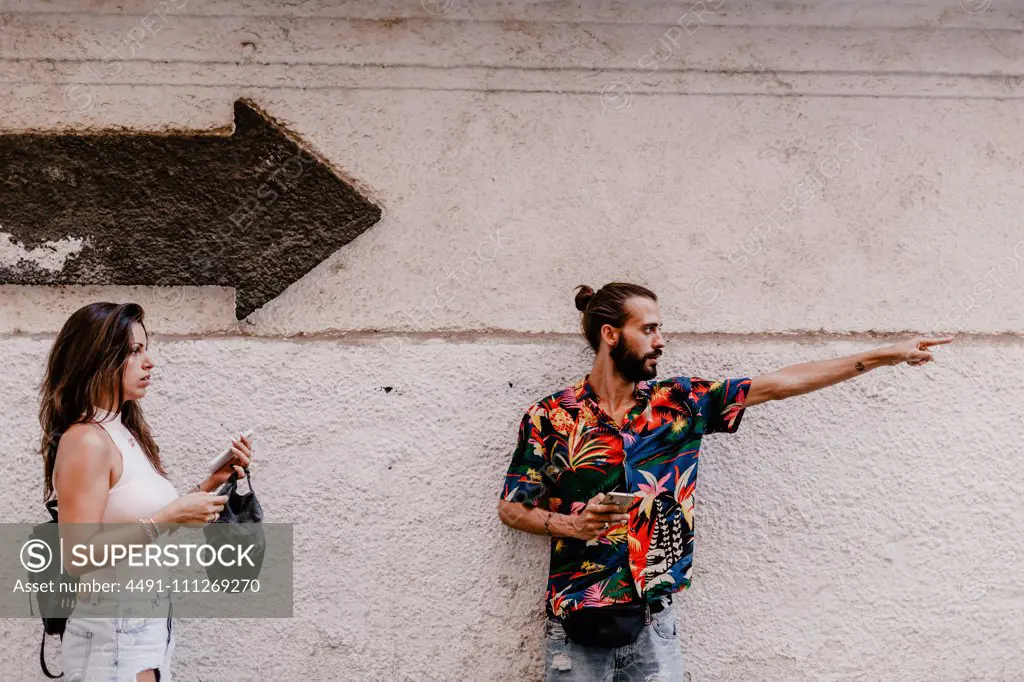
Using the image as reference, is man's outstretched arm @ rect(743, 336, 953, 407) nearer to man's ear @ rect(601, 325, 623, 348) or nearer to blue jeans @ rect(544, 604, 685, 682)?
man's ear @ rect(601, 325, 623, 348)

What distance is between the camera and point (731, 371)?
11.2ft

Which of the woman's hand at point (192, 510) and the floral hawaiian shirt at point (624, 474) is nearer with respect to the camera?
the woman's hand at point (192, 510)

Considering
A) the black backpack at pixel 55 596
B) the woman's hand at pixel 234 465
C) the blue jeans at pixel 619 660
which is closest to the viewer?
the black backpack at pixel 55 596

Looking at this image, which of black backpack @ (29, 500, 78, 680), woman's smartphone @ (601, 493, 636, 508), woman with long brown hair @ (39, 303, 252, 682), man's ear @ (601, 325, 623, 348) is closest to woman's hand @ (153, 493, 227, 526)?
woman with long brown hair @ (39, 303, 252, 682)

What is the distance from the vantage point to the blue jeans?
2.91 meters

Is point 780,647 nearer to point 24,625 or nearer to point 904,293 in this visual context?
point 904,293

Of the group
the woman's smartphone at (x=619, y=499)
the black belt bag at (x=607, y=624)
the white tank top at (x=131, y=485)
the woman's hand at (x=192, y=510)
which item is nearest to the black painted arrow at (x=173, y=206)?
the white tank top at (x=131, y=485)

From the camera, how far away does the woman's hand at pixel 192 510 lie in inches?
98.5

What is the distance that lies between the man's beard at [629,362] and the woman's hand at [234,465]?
1241mm

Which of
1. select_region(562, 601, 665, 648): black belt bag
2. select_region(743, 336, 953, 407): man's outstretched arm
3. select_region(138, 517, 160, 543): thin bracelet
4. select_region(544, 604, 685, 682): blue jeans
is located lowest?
select_region(544, 604, 685, 682): blue jeans

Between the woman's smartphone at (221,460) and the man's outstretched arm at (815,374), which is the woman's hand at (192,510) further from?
the man's outstretched arm at (815,374)

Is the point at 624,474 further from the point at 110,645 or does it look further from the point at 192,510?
the point at 110,645

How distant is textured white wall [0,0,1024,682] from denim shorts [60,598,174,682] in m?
0.87

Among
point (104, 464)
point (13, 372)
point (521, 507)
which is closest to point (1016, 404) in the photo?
point (521, 507)
